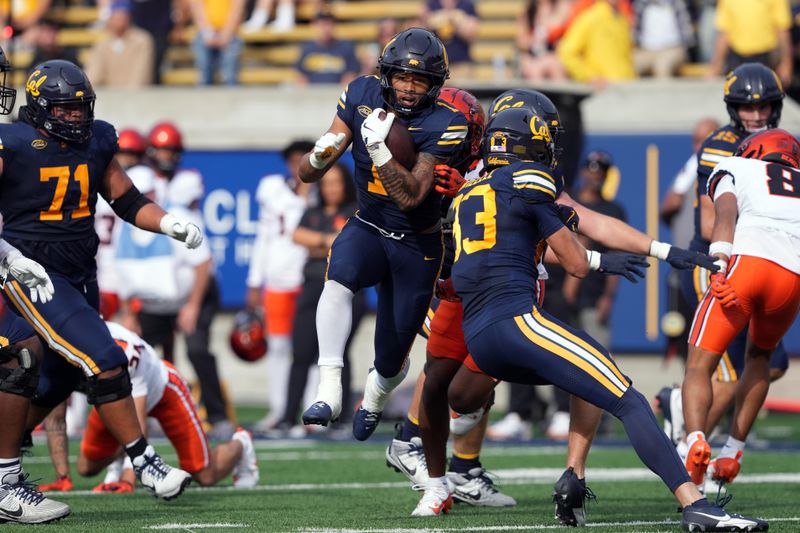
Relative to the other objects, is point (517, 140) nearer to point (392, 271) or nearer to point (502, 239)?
point (502, 239)

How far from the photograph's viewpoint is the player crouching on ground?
23.9ft

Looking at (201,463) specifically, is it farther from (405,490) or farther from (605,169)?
(605,169)

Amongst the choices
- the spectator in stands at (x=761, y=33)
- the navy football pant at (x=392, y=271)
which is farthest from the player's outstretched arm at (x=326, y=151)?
the spectator in stands at (x=761, y=33)

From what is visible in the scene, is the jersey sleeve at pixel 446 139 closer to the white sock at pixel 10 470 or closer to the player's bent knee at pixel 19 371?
the player's bent knee at pixel 19 371

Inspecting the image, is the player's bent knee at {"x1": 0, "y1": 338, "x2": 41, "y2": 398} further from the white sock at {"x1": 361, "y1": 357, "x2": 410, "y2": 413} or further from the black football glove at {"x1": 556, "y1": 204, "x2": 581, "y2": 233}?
the black football glove at {"x1": 556, "y1": 204, "x2": 581, "y2": 233}

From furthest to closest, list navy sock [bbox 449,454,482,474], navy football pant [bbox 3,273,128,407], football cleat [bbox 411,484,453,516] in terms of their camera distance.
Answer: navy sock [bbox 449,454,482,474] < football cleat [bbox 411,484,453,516] < navy football pant [bbox 3,273,128,407]

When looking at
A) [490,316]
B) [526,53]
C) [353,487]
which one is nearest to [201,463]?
[353,487]

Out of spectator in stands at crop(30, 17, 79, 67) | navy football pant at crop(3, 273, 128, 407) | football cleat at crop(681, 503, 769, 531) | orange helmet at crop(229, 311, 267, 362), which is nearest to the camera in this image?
football cleat at crop(681, 503, 769, 531)

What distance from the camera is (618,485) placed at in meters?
7.88

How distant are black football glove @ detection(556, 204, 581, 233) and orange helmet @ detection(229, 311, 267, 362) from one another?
17.8 feet

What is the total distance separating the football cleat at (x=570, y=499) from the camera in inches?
229

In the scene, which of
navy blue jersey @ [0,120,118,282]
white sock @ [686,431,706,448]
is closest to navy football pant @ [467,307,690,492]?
white sock @ [686,431,706,448]

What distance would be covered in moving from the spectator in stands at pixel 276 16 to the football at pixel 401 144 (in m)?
9.90

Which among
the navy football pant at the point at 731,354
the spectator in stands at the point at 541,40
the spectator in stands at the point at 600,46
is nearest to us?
the navy football pant at the point at 731,354
